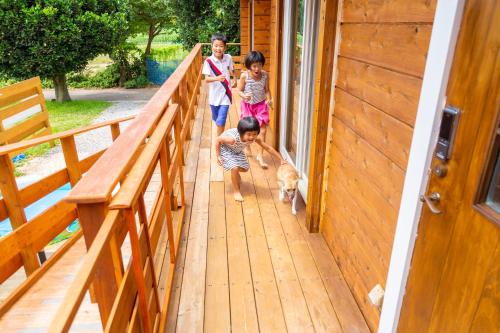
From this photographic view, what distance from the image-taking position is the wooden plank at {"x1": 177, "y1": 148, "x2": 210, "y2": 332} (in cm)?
191

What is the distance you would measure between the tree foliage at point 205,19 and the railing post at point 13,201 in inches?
482

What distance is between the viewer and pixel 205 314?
6.40 feet

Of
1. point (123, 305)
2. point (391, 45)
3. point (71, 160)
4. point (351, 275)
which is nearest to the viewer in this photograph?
point (123, 305)

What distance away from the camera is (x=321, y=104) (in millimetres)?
2287

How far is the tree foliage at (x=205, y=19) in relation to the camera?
44.1 ft

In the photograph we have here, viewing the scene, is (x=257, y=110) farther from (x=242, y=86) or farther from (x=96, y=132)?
(x=96, y=132)

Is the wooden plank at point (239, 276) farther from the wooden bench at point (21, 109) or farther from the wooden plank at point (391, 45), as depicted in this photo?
the wooden bench at point (21, 109)

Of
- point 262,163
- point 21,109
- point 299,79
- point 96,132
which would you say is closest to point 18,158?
point 21,109

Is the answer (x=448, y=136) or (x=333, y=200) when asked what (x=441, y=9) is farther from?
(x=333, y=200)

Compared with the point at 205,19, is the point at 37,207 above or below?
below

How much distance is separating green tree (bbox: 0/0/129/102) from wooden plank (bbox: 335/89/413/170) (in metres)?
11.9

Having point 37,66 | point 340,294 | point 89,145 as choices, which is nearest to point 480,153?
point 340,294

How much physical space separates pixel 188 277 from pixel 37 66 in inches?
475

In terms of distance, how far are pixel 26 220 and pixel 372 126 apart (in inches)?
94.5
